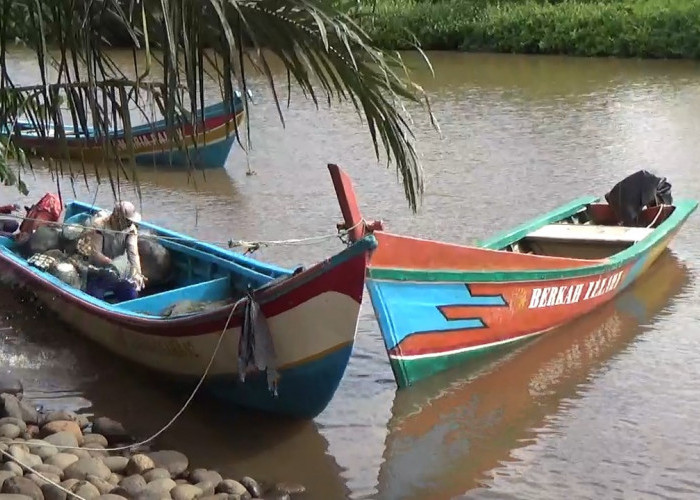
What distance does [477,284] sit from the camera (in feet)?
21.8

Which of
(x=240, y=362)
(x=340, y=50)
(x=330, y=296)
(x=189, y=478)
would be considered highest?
(x=340, y=50)

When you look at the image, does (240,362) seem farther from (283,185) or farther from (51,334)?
(283,185)

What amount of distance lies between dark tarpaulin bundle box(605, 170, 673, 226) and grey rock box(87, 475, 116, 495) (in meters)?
6.29

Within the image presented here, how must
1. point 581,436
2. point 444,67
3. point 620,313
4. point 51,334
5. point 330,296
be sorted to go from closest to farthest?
point 330,296 < point 581,436 < point 51,334 < point 620,313 < point 444,67

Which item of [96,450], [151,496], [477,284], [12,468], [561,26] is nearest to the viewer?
[12,468]

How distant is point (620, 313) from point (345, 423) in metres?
3.20

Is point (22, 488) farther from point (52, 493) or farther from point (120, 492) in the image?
point (120, 492)

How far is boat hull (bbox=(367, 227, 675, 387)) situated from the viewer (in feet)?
20.3

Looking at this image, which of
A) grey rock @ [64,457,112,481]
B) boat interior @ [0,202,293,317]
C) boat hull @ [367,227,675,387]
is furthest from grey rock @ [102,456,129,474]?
boat hull @ [367,227,675,387]

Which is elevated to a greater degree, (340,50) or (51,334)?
(340,50)

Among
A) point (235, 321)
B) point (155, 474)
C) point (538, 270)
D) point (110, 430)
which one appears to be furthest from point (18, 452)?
point (538, 270)

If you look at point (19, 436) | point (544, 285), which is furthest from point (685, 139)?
point (19, 436)

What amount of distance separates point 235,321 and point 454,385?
6.24ft

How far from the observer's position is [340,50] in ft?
11.7
